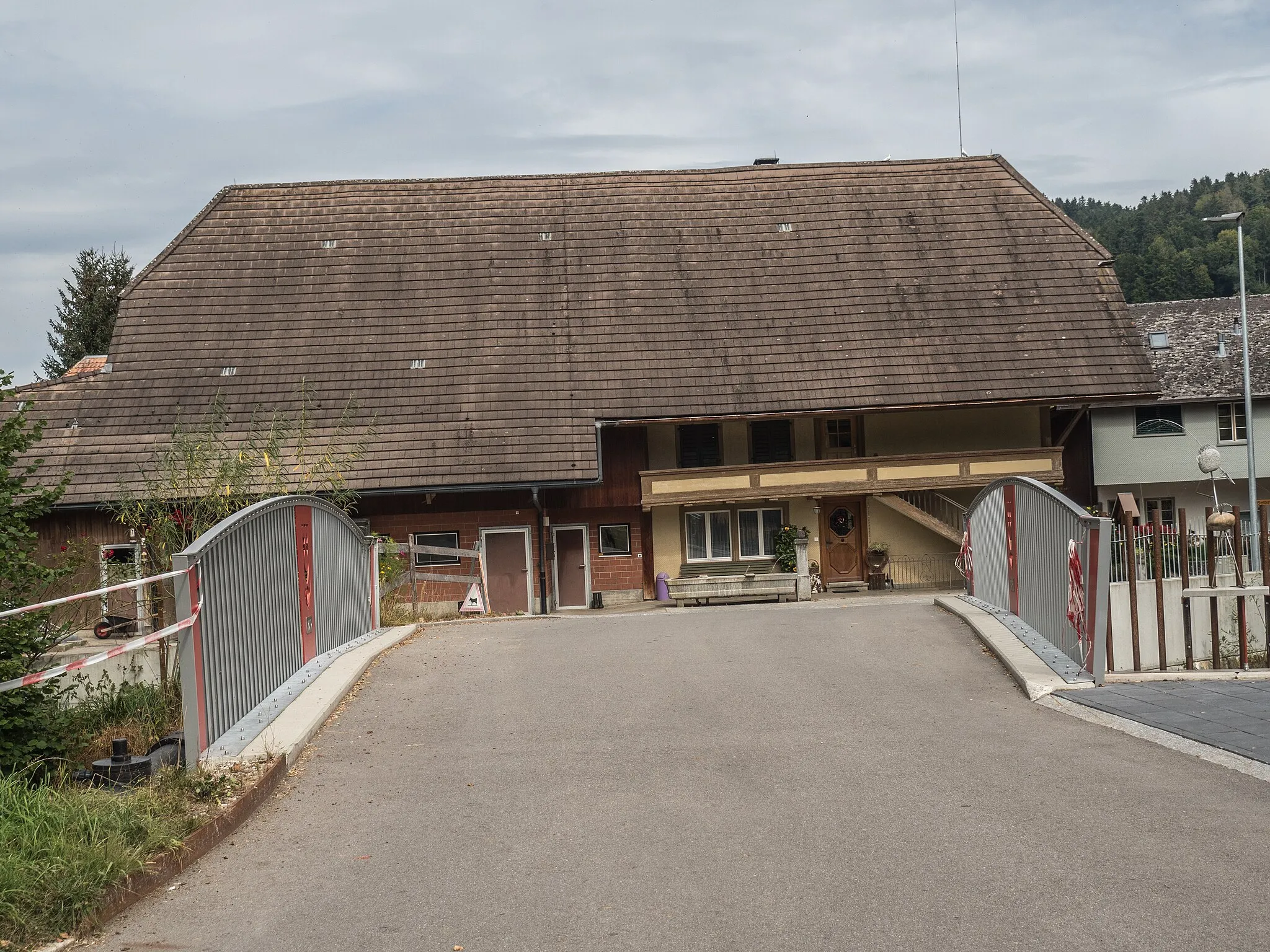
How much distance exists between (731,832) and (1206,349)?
1652 inches

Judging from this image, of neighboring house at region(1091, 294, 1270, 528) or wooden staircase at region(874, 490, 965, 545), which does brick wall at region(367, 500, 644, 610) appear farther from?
neighboring house at region(1091, 294, 1270, 528)

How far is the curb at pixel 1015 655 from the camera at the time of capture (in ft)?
35.0

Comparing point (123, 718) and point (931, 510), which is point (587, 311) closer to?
Result: point (931, 510)

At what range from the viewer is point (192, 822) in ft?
22.3

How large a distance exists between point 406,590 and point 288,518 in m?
17.4

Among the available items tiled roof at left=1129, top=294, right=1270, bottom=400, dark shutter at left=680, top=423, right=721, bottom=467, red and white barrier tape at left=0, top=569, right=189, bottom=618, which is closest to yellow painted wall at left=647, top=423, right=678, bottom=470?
dark shutter at left=680, top=423, right=721, bottom=467

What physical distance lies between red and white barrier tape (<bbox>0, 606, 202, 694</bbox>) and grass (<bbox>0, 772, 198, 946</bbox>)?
50cm

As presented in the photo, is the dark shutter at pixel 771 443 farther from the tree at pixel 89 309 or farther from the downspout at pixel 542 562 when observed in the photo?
the tree at pixel 89 309

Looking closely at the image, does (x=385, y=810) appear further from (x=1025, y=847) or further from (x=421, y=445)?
(x=421, y=445)

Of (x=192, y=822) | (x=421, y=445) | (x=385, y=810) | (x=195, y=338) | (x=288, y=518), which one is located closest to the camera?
(x=192, y=822)

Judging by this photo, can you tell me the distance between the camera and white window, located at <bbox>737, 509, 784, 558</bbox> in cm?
3538

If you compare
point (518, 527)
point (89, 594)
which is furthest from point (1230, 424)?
point (89, 594)

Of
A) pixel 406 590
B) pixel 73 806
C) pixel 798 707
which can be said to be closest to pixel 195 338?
pixel 406 590

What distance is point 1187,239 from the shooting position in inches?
4343
